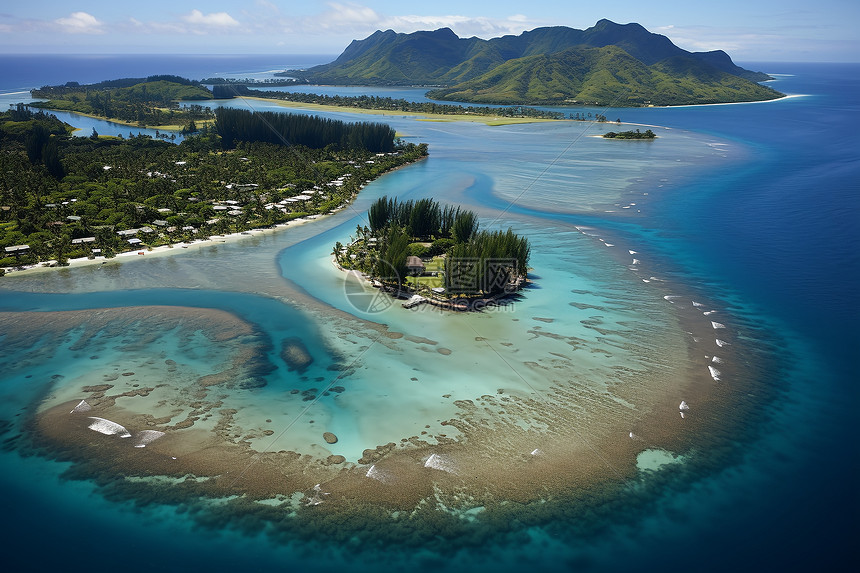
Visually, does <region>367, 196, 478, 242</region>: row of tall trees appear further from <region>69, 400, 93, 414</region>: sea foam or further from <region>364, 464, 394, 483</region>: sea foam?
<region>364, 464, 394, 483</region>: sea foam

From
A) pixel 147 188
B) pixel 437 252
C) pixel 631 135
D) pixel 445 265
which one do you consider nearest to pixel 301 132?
pixel 147 188

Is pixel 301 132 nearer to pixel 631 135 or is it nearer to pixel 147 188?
pixel 147 188

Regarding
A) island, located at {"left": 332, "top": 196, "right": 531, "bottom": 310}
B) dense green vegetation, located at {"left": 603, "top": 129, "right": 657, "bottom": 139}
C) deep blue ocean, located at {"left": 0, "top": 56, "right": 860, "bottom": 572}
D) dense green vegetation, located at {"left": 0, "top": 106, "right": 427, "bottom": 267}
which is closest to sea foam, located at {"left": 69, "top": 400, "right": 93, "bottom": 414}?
deep blue ocean, located at {"left": 0, "top": 56, "right": 860, "bottom": 572}

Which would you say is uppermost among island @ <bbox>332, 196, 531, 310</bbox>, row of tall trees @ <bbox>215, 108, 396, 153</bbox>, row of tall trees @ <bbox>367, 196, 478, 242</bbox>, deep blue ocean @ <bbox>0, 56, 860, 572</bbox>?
row of tall trees @ <bbox>215, 108, 396, 153</bbox>

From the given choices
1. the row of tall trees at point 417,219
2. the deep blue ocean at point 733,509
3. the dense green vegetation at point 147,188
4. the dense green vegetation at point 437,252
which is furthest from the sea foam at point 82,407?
the row of tall trees at point 417,219

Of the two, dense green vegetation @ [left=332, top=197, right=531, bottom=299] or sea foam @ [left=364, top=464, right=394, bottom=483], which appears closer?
sea foam @ [left=364, top=464, right=394, bottom=483]

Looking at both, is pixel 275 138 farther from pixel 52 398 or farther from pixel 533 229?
pixel 52 398

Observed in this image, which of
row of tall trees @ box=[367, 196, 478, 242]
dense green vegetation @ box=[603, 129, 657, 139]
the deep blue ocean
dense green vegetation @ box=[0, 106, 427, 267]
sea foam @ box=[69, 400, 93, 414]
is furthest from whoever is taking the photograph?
dense green vegetation @ box=[603, 129, 657, 139]

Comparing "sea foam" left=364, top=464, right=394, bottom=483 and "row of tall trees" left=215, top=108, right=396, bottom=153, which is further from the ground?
"row of tall trees" left=215, top=108, right=396, bottom=153

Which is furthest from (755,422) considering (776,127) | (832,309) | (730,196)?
(776,127)
